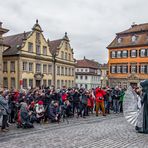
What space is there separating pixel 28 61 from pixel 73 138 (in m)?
38.5

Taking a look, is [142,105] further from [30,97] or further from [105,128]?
[30,97]

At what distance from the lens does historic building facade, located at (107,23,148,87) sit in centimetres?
5366

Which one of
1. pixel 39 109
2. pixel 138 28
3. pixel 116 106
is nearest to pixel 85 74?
pixel 138 28

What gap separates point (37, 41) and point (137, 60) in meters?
19.5

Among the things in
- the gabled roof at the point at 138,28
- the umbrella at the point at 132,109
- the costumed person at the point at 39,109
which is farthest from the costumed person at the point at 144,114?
the gabled roof at the point at 138,28

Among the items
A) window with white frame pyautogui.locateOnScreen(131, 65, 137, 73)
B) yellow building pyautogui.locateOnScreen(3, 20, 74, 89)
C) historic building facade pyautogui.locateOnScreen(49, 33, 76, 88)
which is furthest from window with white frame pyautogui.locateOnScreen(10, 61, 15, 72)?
window with white frame pyautogui.locateOnScreen(131, 65, 137, 73)

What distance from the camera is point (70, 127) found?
1287 centimetres

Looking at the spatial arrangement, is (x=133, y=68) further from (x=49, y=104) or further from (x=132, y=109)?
(x=132, y=109)

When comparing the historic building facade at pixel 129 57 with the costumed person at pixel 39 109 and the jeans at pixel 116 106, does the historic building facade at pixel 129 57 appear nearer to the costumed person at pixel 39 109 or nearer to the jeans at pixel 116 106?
the jeans at pixel 116 106

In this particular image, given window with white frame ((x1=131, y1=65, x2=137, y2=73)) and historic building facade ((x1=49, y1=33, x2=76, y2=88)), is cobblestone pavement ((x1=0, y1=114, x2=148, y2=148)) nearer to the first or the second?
historic building facade ((x1=49, y1=33, x2=76, y2=88))

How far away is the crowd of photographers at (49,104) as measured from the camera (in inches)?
504

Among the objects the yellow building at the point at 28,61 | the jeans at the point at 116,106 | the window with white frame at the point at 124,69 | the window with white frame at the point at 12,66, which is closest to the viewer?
the jeans at the point at 116,106

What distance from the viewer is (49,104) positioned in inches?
576

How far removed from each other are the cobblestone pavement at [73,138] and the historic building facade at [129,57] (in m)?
42.6
